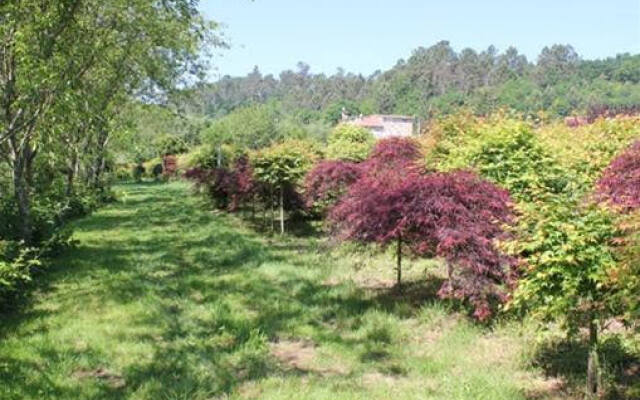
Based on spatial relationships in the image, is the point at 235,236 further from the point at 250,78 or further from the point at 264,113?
the point at 250,78

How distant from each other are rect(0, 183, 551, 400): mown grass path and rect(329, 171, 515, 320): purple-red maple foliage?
1.75ft

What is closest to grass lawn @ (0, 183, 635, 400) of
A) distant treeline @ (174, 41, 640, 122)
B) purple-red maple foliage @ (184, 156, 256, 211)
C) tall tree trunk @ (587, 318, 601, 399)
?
tall tree trunk @ (587, 318, 601, 399)

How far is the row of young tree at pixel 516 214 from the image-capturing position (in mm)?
4648

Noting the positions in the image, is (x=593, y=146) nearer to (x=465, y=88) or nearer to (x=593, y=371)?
(x=593, y=371)

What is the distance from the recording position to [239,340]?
254 inches

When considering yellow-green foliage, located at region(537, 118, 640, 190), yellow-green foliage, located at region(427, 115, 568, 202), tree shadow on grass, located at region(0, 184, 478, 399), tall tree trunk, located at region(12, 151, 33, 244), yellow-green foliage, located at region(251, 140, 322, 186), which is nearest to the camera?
tree shadow on grass, located at region(0, 184, 478, 399)

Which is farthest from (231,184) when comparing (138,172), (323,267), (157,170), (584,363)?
(138,172)

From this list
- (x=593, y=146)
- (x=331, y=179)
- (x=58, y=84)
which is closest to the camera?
(x=58, y=84)

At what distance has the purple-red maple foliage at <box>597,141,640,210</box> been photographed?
18.1 ft

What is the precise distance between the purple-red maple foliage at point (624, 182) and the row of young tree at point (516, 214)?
0.02 meters

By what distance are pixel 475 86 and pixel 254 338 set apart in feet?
381

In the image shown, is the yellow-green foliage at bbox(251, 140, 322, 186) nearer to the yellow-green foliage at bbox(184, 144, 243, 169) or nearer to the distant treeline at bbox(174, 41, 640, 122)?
the yellow-green foliage at bbox(184, 144, 243, 169)

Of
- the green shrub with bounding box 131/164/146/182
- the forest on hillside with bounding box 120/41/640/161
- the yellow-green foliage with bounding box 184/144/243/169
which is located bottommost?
the green shrub with bounding box 131/164/146/182

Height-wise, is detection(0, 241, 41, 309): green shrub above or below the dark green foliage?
below
